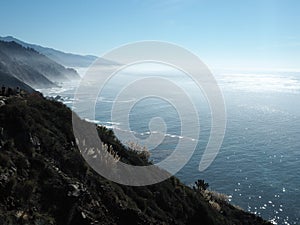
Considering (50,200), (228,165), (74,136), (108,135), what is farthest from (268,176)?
(50,200)

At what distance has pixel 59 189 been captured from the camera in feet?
39.9

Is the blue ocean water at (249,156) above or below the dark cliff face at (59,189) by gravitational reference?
below

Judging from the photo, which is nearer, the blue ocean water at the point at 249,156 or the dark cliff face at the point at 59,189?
the dark cliff face at the point at 59,189

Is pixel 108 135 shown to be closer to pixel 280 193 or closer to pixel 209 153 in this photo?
pixel 280 193

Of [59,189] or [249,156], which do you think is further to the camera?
[249,156]

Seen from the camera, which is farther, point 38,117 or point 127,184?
point 38,117

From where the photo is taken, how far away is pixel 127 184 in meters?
16.0

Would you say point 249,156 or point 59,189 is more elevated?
point 59,189

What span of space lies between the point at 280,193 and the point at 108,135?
41600 mm

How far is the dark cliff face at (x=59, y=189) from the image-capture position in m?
10.9

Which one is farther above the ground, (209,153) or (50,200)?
(50,200)

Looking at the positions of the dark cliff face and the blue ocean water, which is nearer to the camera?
the dark cliff face

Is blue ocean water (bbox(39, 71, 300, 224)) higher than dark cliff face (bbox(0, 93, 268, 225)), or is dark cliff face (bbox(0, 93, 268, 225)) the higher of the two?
dark cliff face (bbox(0, 93, 268, 225))

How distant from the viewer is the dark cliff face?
10914 millimetres
